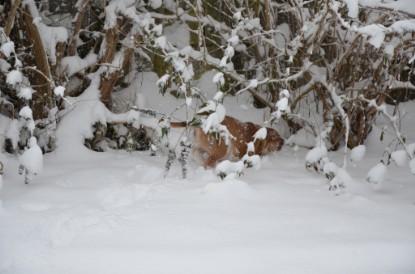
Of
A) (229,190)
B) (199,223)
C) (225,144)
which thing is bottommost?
(199,223)

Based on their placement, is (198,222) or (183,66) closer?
(198,222)

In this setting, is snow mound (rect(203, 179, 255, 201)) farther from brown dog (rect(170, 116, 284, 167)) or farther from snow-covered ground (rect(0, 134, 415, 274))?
brown dog (rect(170, 116, 284, 167))

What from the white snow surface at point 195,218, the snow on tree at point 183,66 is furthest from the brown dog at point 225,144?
the snow on tree at point 183,66

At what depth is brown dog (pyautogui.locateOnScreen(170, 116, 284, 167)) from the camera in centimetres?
332

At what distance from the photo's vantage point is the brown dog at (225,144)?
3322mm

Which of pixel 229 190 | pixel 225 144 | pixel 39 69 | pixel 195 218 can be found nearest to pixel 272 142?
pixel 225 144

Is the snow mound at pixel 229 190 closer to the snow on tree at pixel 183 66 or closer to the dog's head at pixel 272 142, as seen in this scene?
the snow on tree at pixel 183 66

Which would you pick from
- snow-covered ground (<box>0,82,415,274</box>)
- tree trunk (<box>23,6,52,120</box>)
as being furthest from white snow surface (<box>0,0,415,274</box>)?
tree trunk (<box>23,6,52,120</box>)

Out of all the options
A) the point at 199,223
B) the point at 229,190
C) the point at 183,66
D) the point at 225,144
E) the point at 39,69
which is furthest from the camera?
the point at 39,69

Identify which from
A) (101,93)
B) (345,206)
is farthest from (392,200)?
(101,93)

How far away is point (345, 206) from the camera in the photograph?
2.51 metres

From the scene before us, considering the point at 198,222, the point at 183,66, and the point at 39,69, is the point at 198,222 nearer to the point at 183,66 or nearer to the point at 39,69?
the point at 183,66

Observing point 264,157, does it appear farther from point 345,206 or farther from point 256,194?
point 345,206

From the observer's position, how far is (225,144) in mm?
3373
